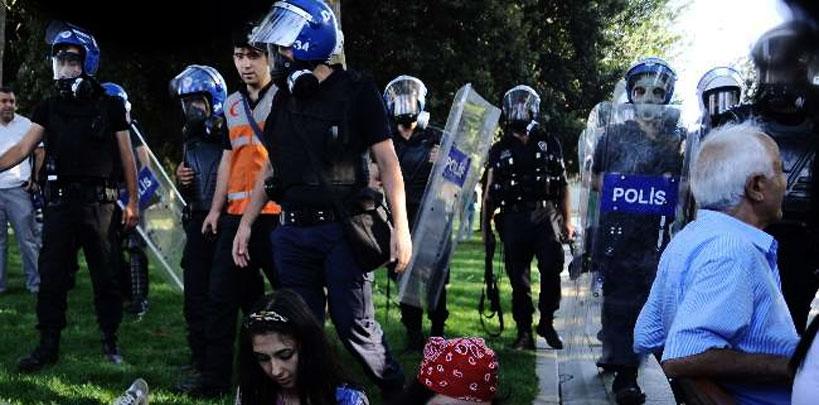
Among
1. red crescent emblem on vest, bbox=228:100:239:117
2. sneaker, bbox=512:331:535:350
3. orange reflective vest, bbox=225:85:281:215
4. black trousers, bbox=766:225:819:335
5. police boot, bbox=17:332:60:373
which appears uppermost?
red crescent emblem on vest, bbox=228:100:239:117

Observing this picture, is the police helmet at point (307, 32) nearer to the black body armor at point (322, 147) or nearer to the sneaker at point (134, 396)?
the black body armor at point (322, 147)

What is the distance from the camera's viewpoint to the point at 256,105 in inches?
226

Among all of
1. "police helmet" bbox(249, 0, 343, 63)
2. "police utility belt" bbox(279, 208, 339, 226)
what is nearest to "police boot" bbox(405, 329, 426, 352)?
"police utility belt" bbox(279, 208, 339, 226)

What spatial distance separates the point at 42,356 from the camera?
6.64 meters

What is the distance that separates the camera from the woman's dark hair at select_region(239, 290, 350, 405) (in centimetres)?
410

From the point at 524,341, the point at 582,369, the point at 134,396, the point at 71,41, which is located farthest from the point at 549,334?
the point at 71,41

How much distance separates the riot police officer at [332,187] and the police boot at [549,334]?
3.45 meters

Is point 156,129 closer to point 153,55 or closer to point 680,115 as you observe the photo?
point 153,55

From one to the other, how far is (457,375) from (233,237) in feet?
8.24

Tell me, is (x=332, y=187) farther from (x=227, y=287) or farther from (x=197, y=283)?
(x=197, y=283)

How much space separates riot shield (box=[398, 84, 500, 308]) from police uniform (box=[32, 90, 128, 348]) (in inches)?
76.5

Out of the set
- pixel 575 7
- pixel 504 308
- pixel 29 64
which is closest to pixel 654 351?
pixel 575 7

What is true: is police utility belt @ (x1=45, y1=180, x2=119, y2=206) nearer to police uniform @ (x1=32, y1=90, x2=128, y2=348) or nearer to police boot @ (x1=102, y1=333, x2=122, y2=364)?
police uniform @ (x1=32, y1=90, x2=128, y2=348)

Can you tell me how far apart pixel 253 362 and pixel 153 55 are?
3.26m
